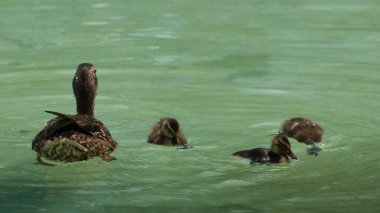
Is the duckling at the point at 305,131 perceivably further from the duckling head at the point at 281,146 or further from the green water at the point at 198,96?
the duckling head at the point at 281,146

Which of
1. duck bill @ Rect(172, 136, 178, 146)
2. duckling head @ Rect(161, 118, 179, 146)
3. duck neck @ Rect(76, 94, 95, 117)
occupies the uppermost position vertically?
duck neck @ Rect(76, 94, 95, 117)

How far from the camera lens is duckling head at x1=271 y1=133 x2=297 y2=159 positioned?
682 centimetres

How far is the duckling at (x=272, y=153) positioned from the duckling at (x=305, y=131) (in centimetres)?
36

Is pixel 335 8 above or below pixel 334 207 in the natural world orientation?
above

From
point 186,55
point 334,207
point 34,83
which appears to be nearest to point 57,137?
point 334,207

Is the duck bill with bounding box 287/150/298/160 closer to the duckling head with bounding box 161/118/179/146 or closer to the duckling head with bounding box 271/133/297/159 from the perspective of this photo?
the duckling head with bounding box 271/133/297/159

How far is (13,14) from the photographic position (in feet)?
42.7

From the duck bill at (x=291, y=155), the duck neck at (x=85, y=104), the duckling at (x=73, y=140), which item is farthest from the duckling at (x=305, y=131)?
the duck neck at (x=85, y=104)

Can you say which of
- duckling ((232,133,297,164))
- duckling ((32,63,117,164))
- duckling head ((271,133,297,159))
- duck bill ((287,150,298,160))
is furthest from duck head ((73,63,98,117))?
duck bill ((287,150,298,160))

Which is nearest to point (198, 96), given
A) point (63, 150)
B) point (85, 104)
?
point (85, 104)

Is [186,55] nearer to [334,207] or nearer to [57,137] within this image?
[57,137]

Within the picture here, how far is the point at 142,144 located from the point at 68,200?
55.4 inches

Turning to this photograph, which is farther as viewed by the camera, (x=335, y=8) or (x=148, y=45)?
(x=335, y=8)

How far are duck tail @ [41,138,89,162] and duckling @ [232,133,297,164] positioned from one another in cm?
101
